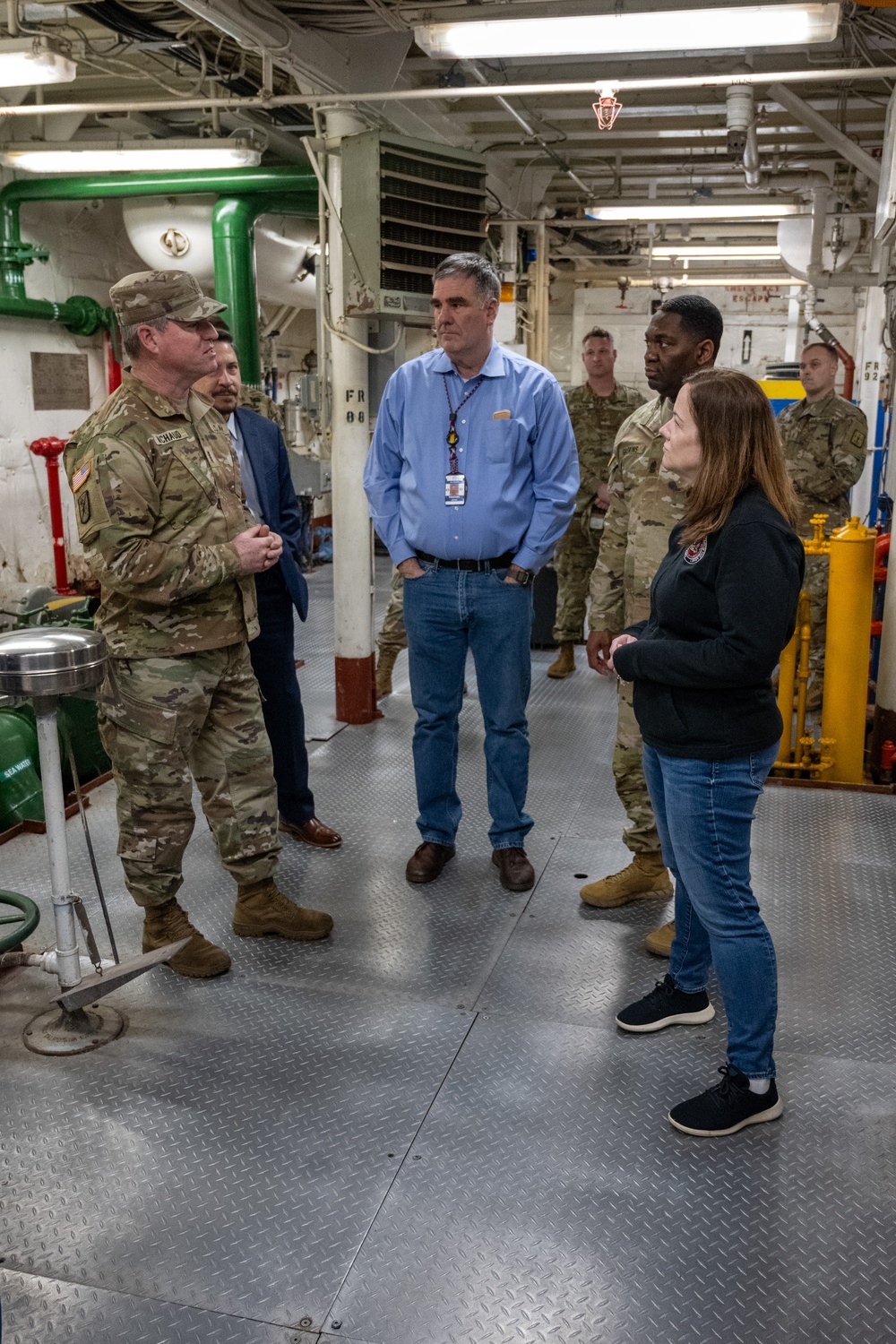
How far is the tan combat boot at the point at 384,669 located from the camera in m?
5.70

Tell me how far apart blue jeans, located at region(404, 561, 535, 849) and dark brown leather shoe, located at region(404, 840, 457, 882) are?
30 mm

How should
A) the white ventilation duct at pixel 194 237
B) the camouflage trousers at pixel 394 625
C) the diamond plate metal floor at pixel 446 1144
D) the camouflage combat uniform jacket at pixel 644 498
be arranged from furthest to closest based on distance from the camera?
the white ventilation duct at pixel 194 237 < the camouflage trousers at pixel 394 625 < the camouflage combat uniform jacket at pixel 644 498 < the diamond plate metal floor at pixel 446 1144

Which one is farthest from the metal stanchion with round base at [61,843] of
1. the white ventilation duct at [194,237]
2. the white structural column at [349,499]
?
the white ventilation duct at [194,237]

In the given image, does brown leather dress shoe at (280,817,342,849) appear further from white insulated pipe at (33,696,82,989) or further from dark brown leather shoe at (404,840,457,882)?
white insulated pipe at (33,696,82,989)

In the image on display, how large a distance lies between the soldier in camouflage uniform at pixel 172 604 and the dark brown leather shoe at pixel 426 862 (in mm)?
Result: 611

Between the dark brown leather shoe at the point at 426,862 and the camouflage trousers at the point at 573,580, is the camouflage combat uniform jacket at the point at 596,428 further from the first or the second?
the dark brown leather shoe at the point at 426,862

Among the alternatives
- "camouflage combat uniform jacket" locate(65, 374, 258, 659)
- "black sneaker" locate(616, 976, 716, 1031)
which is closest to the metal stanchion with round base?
"camouflage combat uniform jacket" locate(65, 374, 258, 659)

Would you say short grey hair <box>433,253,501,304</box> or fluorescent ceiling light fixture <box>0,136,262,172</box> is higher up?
fluorescent ceiling light fixture <box>0,136,262,172</box>

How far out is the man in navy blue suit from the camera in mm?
3432

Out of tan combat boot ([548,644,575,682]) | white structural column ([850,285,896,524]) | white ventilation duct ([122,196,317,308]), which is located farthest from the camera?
white structural column ([850,285,896,524])

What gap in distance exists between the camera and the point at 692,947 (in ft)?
8.55

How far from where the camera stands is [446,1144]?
2.29 metres

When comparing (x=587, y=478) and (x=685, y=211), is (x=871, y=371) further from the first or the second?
(x=587, y=478)

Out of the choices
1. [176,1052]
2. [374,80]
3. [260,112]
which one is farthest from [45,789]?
[260,112]
